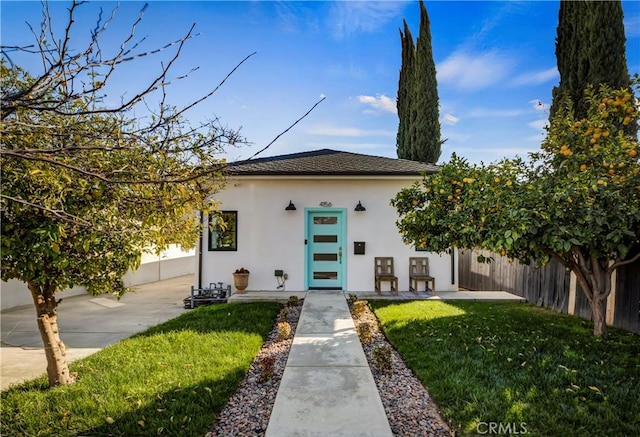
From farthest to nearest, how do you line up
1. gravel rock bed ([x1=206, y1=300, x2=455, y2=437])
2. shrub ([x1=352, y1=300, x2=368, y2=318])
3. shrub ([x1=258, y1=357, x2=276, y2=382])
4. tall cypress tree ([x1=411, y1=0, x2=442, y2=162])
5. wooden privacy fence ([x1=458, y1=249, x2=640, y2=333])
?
1. tall cypress tree ([x1=411, y1=0, x2=442, y2=162])
2. shrub ([x1=352, y1=300, x2=368, y2=318])
3. wooden privacy fence ([x1=458, y1=249, x2=640, y2=333])
4. shrub ([x1=258, y1=357, x2=276, y2=382])
5. gravel rock bed ([x1=206, y1=300, x2=455, y2=437])

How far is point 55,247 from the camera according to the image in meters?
2.26

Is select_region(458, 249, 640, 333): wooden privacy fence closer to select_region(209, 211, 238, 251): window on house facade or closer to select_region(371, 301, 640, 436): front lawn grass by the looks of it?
select_region(371, 301, 640, 436): front lawn grass

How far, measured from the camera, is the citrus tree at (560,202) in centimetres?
438

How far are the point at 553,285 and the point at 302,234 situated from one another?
624cm

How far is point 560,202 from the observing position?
178 inches

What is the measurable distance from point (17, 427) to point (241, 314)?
400 centimetres

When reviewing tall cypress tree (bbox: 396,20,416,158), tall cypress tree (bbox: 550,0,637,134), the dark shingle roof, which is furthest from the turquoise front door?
tall cypress tree (bbox: 396,20,416,158)

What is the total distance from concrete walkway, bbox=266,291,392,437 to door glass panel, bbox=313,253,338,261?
11.4 feet

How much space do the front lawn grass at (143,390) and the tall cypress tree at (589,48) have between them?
1105cm

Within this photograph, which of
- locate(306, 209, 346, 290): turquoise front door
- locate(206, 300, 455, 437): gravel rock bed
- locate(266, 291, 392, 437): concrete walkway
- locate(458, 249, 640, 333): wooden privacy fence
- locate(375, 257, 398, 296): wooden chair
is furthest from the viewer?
locate(306, 209, 346, 290): turquoise front door

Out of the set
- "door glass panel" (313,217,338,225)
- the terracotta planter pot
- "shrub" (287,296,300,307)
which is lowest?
"shrub" (287,296,300,307)

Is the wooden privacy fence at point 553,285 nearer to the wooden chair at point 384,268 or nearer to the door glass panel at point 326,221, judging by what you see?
the wooden chair at point 384,268

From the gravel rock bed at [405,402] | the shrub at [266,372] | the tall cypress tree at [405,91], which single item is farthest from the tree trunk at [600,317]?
the tall cypress tree at [405,91]

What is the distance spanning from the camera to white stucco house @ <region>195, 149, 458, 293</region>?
354 inches
